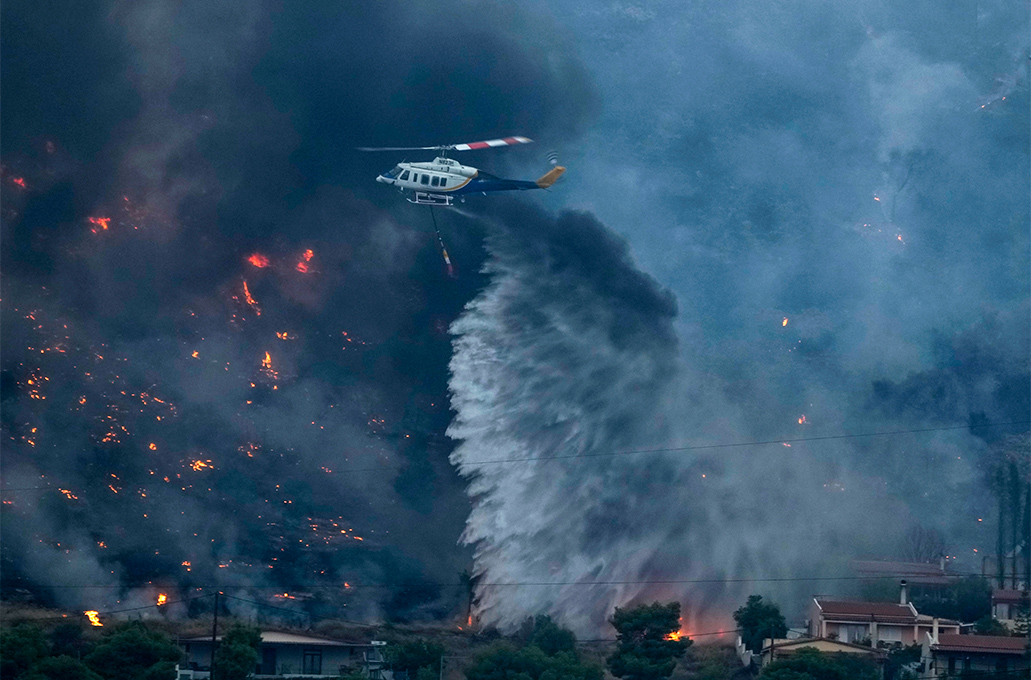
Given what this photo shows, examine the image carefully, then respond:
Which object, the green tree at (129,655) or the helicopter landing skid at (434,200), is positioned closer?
the green tree at (129,655)

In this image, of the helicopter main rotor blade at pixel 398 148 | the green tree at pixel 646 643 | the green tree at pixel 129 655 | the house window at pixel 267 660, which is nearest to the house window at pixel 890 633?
the green tree at pixel 646 643

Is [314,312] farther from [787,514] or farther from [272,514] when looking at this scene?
[787,514]

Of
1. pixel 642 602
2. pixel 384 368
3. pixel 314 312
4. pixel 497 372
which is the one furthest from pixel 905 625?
pixel 314 312

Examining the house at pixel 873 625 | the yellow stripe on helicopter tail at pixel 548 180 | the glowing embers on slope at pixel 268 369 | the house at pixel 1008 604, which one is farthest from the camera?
the house at pixel 1008 604

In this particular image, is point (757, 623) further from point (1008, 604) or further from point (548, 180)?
point (548, 180)

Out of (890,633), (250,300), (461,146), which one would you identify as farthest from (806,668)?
(250,300)

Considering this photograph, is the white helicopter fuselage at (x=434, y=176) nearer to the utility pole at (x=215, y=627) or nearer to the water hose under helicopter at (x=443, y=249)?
the water hose under helicopter at (x=443, y=249)
